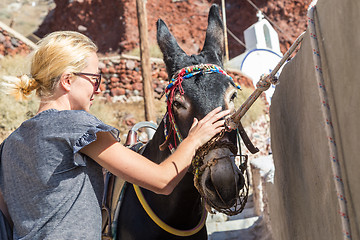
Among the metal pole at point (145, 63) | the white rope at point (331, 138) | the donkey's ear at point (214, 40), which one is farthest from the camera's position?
the metal pole at point (145, 63)

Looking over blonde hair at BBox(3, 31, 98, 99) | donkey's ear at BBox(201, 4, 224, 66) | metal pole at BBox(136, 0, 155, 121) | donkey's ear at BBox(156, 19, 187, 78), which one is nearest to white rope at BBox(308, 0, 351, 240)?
blonde hair at BBox(3, 31, 98, 99)

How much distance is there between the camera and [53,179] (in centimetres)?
173

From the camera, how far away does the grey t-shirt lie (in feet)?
5.65

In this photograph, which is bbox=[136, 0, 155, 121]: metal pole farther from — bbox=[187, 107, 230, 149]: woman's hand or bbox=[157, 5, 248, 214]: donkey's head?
bbox=[187, 107, 230, 149]: woman's hand

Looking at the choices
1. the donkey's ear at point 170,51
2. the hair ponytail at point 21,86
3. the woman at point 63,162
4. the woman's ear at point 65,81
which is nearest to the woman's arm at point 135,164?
the woman at point 63,162

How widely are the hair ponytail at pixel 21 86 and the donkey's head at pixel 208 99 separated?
95cm

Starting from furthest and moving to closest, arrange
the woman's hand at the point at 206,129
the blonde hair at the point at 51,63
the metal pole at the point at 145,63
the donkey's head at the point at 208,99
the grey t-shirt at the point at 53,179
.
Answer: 1. the metal pole at the point at 145,63
2. the donkey's head at the point at 208,99
3. the woman's hand at the point at 206,129
4. the blonde hair at the point at 51,63
5. the grey t-shirt at the point at 53,179

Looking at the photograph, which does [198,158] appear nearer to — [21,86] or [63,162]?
[63,162]

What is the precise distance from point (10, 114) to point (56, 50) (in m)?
12.7

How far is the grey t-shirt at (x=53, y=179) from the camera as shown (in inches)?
67.8

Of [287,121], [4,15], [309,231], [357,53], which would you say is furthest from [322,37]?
[4,15]

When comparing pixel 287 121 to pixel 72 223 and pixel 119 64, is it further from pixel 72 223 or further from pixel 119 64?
pixel 119 64

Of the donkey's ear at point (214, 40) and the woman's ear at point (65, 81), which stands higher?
the donkey's ear at point (214, 40)

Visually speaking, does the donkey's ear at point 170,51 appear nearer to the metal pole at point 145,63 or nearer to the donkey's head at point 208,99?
the donkey's head at point 208,99
